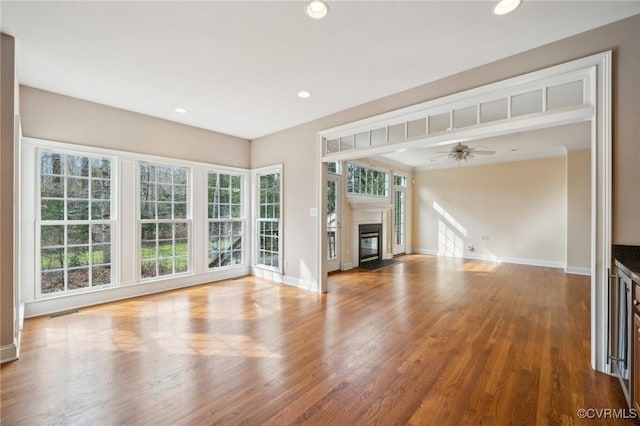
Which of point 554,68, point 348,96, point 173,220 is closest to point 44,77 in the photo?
point 173,220

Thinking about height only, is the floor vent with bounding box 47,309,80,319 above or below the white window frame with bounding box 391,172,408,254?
below

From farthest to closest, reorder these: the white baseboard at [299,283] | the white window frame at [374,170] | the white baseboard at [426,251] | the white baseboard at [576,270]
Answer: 1. the white baseboard at [426,251]
2. the white window frame at [374,170]
3. the white baseboard at [576,270]
4. the white baseboard at [299,283]

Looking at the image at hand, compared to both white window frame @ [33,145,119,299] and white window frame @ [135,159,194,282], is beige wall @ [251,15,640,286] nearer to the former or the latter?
white window frame @ [135,159,194,282]

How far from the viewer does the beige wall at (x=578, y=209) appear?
5777 mm

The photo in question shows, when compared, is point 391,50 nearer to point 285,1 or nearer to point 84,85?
point 285,1

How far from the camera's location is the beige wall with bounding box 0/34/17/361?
234 centimetres

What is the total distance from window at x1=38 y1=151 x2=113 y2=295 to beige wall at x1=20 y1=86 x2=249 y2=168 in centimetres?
29

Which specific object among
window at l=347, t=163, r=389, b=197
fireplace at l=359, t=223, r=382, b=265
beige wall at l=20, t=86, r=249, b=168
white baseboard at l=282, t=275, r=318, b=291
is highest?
beige wall at l=20, t=86, r=249, b=168

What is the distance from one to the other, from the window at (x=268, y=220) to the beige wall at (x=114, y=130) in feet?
2.53

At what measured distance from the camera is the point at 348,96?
3.68m

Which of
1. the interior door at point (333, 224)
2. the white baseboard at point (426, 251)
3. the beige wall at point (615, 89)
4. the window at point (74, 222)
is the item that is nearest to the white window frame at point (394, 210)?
the white baseboard at point (426, 251)

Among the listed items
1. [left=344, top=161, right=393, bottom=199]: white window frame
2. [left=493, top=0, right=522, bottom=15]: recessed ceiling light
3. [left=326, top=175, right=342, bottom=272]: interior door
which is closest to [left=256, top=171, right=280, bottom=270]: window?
[left=326, top=175, right=342, bottom=272]: interior door

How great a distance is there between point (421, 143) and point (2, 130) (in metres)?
4.03

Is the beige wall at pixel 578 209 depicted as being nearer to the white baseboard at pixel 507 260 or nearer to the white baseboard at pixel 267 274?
the white baseboard at pixel 507 260
